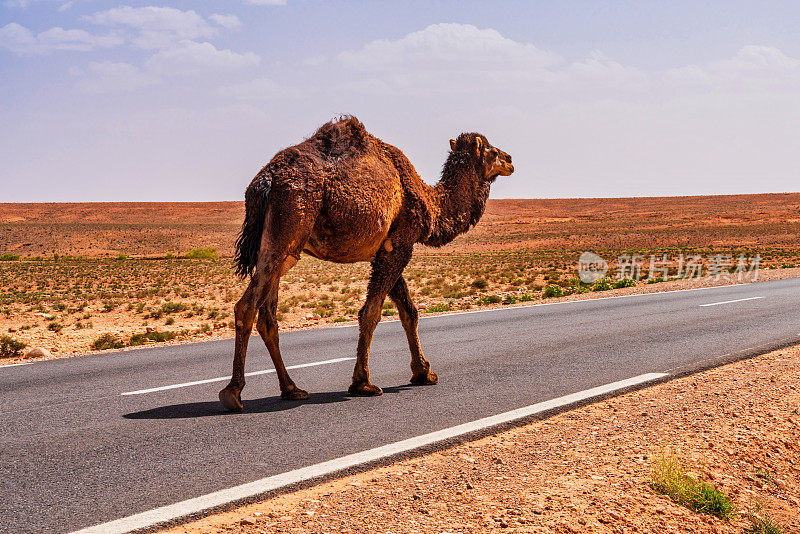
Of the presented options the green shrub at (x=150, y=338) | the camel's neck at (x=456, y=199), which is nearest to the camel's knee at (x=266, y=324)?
the camel's neck at (x=456, y=199)

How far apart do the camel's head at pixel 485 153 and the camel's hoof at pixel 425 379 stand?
7.81 ft

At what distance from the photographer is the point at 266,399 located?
7344mm

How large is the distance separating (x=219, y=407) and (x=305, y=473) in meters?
2.29

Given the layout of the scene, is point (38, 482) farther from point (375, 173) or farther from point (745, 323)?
point (745, 323)

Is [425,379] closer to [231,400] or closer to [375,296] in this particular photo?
[375,296]

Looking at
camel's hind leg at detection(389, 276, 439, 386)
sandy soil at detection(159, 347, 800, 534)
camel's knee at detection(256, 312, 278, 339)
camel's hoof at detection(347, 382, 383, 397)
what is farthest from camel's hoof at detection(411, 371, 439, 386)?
camel's knee at detection(256, 312, 278, 339)

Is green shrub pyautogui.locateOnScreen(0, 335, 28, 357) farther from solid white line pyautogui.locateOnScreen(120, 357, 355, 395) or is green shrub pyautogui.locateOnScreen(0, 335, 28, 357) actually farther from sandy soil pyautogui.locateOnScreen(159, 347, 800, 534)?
sandy soil pyautogui.locateOnScreen(159, 347, 800, 534)

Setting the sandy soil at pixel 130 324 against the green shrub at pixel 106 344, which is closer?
the green shrub at pixel 106 344

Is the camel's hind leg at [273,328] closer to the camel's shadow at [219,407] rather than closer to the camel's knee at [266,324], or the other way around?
the camel's knee at [266,324]

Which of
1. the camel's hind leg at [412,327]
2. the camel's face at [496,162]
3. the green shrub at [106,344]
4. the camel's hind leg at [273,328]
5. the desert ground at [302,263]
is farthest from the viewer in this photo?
the desert ground at [302,263]

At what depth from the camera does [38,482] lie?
15.8 feet

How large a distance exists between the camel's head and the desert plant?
14.0ft

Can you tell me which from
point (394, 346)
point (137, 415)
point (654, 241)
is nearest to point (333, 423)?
point (137, 415)

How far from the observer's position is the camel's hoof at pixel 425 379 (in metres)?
7.98
